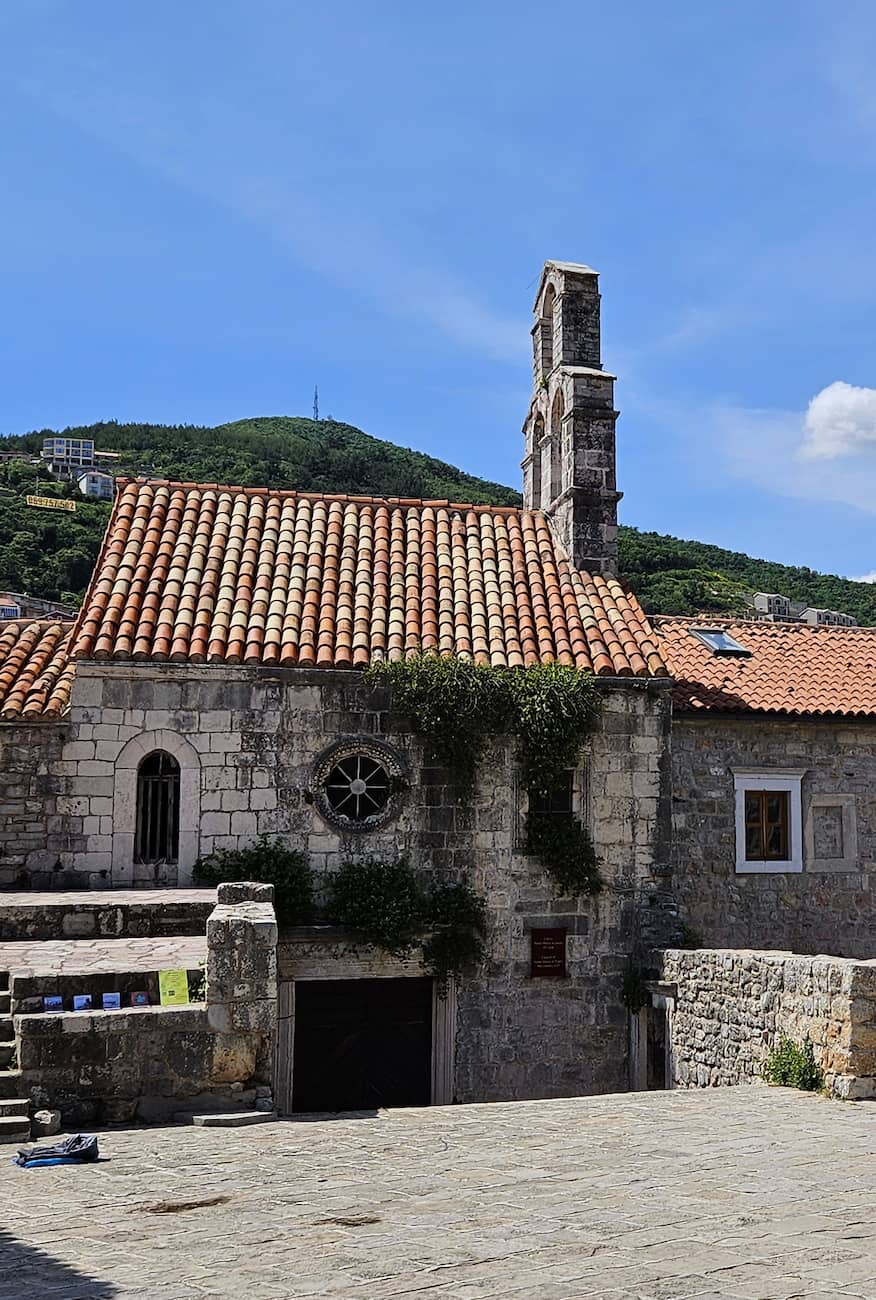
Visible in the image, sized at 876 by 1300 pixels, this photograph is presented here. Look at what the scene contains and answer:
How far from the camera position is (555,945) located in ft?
45.6

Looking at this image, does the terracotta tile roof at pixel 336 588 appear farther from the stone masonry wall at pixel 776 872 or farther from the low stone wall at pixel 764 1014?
the low stone wall at pixel 764 1014

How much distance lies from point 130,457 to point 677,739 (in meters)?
59.2

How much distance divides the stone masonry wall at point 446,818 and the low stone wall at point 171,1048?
4.52 m

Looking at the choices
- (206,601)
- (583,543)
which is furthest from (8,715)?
(583,543)

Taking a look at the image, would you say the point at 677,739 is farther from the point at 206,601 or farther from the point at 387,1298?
the point at 387,1298

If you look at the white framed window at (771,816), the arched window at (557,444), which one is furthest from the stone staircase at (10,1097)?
the arched window at (557,444)

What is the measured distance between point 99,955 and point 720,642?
1185cm

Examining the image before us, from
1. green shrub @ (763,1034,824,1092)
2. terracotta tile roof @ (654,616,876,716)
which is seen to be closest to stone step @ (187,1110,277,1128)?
green shrub @ (763,1034,824,1092)

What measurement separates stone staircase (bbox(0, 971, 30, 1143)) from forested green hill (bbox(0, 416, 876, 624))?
30045mm

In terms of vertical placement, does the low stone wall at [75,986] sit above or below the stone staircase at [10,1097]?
above

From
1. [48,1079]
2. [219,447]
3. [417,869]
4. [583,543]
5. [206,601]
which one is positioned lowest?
[48,1079]

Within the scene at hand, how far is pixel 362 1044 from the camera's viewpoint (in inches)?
533

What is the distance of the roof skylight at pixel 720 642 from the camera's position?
18.0 metres

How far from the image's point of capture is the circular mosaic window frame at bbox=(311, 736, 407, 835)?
13508 mm
